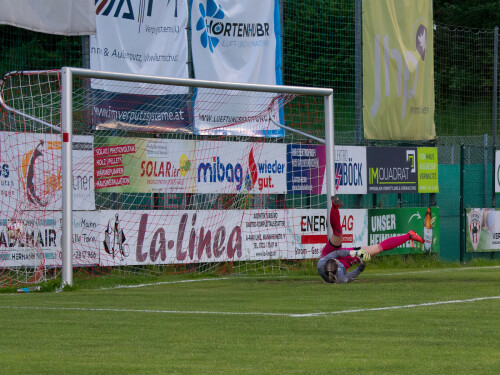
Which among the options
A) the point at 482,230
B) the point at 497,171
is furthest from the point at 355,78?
the point at 482,230

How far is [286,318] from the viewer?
31.1ft

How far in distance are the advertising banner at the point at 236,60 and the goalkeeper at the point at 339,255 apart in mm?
4865

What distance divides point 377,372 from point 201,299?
19.3 feet

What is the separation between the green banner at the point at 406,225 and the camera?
1945cm

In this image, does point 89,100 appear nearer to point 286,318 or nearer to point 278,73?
point 278,73

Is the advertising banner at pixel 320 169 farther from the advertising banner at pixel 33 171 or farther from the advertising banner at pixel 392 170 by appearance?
the advertising banner at pixel 33 171

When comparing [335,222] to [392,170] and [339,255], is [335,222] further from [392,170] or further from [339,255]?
[392,170]

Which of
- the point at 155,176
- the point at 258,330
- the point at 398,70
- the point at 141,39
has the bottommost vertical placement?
the point at 258,330

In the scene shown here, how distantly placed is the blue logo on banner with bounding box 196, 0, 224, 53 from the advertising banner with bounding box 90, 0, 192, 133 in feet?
1.51

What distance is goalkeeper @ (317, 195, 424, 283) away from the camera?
13.8 m

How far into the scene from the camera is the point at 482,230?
21109 millimetres

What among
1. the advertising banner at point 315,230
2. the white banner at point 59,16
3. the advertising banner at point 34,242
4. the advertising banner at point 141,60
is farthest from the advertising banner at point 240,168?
the advertising banner at point 34,242

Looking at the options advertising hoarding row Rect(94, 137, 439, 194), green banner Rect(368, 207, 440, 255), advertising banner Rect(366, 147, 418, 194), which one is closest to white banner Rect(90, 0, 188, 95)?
advertising hoarding row Rect(94, 137, 439, 194)

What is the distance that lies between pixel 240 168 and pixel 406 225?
418 centimetres
